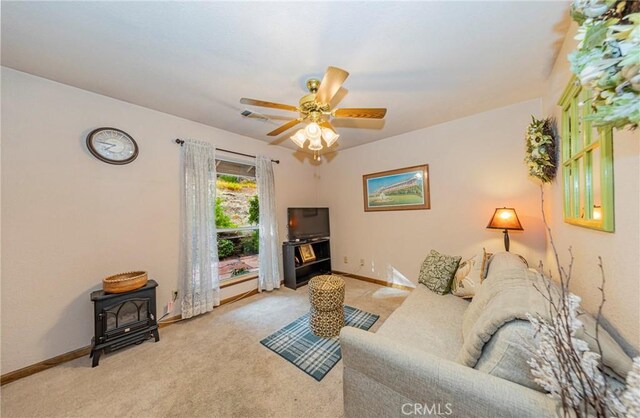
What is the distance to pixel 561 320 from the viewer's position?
0.63 meters

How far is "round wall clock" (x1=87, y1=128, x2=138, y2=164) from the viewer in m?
2.08

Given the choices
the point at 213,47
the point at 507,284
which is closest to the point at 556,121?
the point at 507,284

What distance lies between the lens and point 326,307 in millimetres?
2096

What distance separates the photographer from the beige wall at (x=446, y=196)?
8.21ft

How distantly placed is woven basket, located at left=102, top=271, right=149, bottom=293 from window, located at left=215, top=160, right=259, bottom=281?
3.23 ft

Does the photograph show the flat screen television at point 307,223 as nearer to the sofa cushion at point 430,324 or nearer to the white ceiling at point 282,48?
the white ceiling at point 282,48

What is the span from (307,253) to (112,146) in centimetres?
293

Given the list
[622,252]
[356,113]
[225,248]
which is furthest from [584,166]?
[225,248]

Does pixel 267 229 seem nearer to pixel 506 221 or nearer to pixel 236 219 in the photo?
pixel 236 219

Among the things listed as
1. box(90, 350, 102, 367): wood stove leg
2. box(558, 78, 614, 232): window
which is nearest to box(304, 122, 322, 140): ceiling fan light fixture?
box(558, 78, 614, 232): window

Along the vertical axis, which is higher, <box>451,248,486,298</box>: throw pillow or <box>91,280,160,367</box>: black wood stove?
<box>451,248,486,298</box>: throw pillow

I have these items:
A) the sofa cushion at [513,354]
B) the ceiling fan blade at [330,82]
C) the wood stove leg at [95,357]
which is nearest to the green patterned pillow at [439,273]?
the sofa cushion at [513,354]

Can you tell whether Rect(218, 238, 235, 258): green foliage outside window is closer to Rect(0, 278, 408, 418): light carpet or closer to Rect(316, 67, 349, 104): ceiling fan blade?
Rect(0, 278, 408, 418): light carpet

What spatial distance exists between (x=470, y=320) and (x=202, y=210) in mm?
2878
